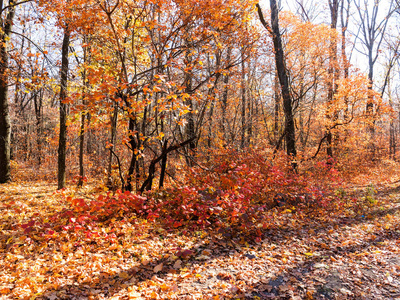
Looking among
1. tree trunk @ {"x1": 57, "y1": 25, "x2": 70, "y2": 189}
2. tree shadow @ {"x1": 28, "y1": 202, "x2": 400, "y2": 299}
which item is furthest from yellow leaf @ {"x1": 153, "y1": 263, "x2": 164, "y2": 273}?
tree trunk @ {"x1": 57, "y1": 25, "x2": 70, "y2": 189}

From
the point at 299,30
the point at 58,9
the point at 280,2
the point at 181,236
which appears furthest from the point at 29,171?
the point at 280,2

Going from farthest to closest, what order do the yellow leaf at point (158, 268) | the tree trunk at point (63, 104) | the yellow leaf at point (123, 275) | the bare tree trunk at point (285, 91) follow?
the bare tree trunk at point (285, 91) < the tree trunk at point (63, 104) < the yellow leaf at point (158, 268) < the yellow leaf at point (123, 275)

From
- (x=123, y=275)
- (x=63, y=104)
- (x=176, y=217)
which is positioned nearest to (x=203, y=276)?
(x=123, y=275)

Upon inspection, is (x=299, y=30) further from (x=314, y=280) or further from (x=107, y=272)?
(x=107, y=272)

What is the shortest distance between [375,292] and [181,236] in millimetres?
3301

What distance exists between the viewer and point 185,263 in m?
4.02

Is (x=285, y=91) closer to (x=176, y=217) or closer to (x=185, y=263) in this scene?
(x=176, y=217)

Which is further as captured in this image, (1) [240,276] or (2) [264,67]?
(2) [264,67]

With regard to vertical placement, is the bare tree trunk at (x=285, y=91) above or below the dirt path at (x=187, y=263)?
above

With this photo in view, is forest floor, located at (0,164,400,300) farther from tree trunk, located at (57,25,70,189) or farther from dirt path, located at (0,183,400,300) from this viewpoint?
tree trunk, located at (57,25,70,189)

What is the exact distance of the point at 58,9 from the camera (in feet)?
23.4

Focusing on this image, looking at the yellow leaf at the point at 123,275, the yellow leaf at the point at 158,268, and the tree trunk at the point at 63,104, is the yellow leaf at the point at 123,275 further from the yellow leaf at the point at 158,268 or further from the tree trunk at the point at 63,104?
the tree trunk at the point at 63,104

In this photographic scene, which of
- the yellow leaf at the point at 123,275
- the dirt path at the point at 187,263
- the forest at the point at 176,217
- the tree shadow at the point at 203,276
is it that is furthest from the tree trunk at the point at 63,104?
the yellow leaf at the point at 123,275

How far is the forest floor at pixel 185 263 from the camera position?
3195 mm
